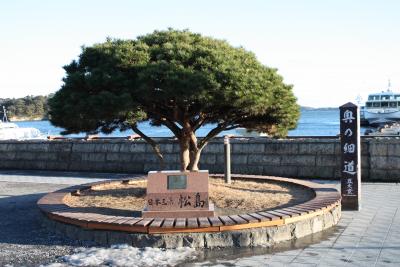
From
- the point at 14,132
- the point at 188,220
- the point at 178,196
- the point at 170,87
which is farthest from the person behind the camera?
the point at 14,132

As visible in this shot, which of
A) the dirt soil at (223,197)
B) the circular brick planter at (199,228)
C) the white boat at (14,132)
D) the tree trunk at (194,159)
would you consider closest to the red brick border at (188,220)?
the circular brick planter at (199,228)

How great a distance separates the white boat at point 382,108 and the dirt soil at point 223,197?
224 feet

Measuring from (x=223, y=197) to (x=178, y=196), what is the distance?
1390 millimetres

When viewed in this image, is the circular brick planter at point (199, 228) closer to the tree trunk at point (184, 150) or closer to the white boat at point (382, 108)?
the tree trunk at point (184, 150)

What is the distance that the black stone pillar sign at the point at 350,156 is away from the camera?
8.66 metres

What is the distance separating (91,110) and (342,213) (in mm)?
4401

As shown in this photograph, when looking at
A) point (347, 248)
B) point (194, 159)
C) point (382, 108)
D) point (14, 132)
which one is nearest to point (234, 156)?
point (194, 159)

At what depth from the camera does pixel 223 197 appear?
8414 mm

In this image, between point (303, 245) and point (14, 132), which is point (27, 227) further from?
point (14, 132)

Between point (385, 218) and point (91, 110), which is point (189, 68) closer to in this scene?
point (91, 110)

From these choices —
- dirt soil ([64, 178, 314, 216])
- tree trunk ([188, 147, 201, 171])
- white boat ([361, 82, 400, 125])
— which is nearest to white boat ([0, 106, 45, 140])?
dirt soil ([64, 178, 314, 216])

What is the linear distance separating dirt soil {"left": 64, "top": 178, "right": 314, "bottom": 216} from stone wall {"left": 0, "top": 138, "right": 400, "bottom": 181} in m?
3.03

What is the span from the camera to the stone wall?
12266 mm

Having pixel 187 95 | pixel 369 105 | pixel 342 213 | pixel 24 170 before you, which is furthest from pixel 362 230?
pixel 369 105
